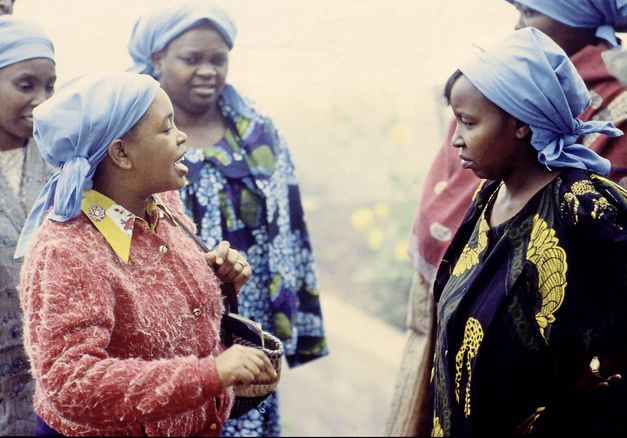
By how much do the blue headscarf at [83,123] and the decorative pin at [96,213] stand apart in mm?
60

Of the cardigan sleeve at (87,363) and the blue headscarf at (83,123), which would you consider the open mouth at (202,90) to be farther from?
the cardigan sleeve at (87,363)

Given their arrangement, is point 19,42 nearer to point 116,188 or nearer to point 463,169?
point 116,188

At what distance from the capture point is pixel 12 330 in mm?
3338

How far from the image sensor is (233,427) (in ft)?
13.4

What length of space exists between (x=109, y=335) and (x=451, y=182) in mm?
2144

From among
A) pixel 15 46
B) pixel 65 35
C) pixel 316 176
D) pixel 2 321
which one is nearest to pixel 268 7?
pixel 65 35

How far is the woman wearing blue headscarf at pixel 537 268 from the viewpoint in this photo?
2502mm

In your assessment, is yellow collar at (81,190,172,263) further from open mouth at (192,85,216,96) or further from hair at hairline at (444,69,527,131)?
open mouth at (192,85,216,96)

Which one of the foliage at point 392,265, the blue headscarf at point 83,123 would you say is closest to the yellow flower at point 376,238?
the foliage at point 392,265

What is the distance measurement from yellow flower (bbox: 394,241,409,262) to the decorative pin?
4389 millimetres

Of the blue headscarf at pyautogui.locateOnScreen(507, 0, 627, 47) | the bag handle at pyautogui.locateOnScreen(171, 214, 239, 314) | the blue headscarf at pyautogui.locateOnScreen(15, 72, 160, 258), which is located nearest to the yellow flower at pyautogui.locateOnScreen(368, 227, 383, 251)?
the blue headscarf at pyautogui.locateOnScreen(507, 0, 627, 47)

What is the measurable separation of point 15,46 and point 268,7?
124 centimetres

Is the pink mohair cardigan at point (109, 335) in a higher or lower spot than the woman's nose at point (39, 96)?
lower

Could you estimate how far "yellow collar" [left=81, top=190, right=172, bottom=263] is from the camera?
7.86ft
